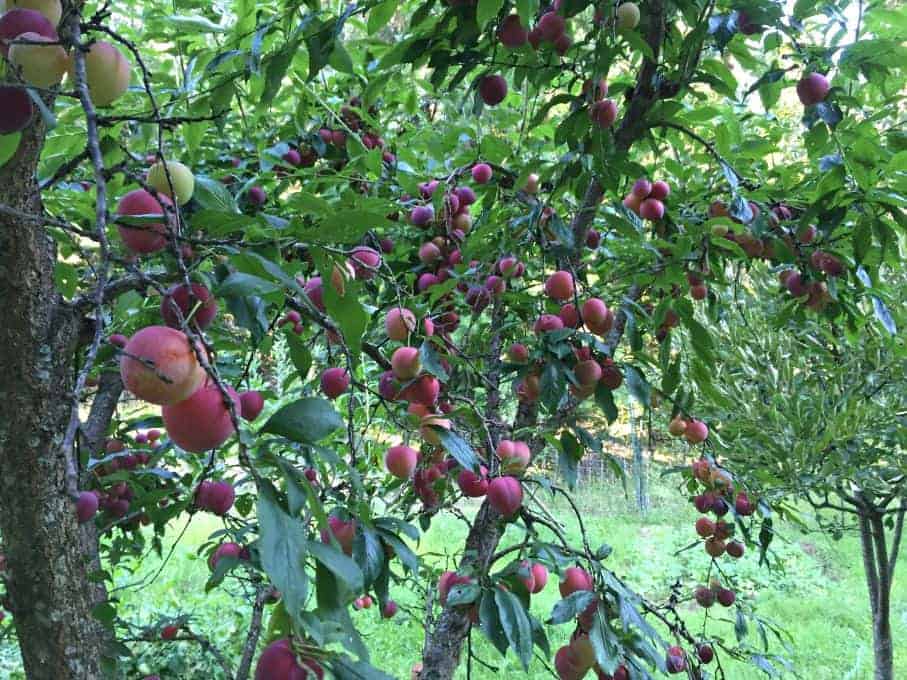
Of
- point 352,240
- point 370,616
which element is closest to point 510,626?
point 352,240

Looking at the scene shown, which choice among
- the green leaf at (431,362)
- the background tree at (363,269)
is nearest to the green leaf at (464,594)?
the background tree at (363,269)

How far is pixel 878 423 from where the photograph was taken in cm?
239

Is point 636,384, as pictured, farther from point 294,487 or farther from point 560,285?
point 294,487

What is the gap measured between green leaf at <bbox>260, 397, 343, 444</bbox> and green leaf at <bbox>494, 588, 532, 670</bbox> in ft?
1.92

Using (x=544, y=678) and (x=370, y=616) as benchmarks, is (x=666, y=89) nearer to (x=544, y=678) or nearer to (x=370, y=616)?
(x=544, y=678)

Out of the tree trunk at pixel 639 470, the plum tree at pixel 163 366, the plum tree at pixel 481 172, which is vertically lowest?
the plum tree at pixel 163 366

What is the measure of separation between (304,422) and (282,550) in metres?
0.14

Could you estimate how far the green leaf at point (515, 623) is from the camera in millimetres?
983

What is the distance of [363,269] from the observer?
1.08 m

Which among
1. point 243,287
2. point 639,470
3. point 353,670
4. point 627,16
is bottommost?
point 353,670

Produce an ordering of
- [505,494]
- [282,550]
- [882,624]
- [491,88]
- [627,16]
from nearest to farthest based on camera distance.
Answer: [282,550], [505,494], [627,16], [491,88], [882,624]

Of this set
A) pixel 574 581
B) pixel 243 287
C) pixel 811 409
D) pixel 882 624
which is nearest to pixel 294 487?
pixel 243 287

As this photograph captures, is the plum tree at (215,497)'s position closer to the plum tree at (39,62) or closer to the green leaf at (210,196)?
the green leaf at (210,196)

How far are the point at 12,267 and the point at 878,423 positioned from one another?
8.74ft
